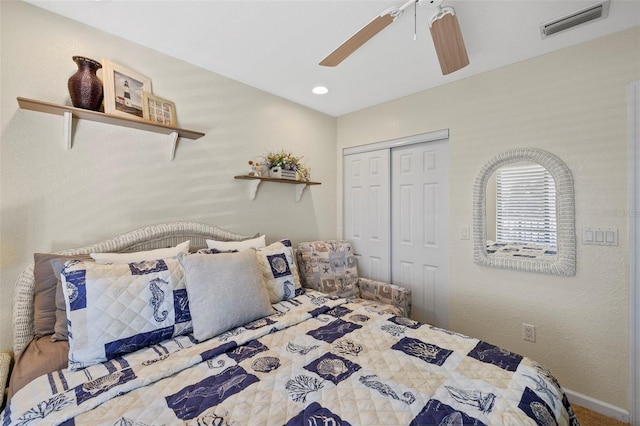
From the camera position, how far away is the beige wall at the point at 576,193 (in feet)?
5.89

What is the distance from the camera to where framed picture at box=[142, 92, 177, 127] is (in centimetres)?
191

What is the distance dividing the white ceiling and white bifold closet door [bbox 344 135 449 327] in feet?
2.51

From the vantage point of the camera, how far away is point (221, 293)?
4.90 feet

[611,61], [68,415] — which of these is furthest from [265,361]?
[611,61]

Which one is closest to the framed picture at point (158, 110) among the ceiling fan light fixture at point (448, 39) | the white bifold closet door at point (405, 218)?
the ceiling fan light fixture at point (448, 39)

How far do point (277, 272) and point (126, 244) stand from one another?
0.96 metres

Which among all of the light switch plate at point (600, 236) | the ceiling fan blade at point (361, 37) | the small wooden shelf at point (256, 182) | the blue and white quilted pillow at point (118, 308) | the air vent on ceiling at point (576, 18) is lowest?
the blue and white quilted pillow at point (118, 308)

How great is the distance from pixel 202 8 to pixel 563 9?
2.00m

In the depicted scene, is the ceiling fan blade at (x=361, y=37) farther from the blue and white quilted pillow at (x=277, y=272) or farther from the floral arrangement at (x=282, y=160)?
the blue and white quilted pillow at (x=277, y=272)

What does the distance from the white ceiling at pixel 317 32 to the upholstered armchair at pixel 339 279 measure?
1525 millimetres

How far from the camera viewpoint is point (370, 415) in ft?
2.97

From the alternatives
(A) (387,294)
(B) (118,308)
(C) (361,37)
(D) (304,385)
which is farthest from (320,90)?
(D) (304,385)

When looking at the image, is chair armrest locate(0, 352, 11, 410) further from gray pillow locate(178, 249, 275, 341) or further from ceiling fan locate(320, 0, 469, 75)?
ceiling fan locate(320, 0, 469, 75)

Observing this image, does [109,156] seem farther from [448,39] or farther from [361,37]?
[448,39]
